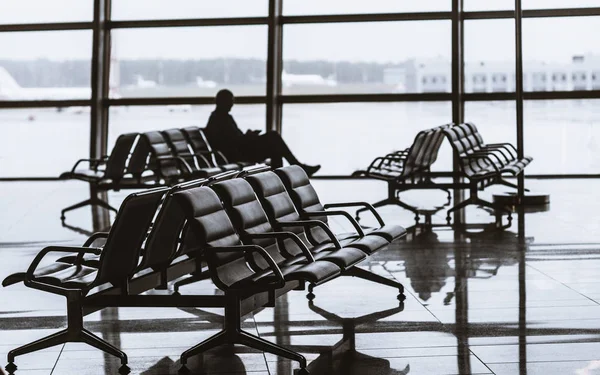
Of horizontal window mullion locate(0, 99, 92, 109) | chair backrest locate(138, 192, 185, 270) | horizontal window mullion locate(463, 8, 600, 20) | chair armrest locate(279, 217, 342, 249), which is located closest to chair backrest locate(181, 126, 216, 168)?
horizontal window mullion locate(0, 99, 92, 109)

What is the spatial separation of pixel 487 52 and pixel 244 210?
8242 mm

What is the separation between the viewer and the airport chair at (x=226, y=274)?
12.3 feet

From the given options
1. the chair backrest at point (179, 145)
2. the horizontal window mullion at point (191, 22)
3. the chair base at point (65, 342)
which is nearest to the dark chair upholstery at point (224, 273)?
the chair base at point (65, 342)

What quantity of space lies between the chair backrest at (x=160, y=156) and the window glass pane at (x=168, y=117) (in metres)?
2.95

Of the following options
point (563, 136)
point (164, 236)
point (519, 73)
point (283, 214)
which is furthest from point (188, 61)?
point (164, 236)

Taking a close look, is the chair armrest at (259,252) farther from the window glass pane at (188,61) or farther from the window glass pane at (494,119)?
the window glass pane at (494,119)

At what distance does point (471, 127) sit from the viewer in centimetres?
999

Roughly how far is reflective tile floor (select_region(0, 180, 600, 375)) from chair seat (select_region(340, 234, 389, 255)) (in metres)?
0.33

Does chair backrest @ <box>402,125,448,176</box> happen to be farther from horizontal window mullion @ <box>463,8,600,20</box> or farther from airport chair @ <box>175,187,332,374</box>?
airport chair @ <box>175,187,332,374</box>

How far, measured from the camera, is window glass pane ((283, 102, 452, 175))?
12047mm

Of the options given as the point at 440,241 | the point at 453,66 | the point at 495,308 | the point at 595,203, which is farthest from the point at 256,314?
the point at 453,66

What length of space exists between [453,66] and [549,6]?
1.37 m

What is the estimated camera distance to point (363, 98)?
11.9 metres

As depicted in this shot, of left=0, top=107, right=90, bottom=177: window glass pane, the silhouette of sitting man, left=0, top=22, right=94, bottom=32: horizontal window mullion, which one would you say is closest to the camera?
the silhouette of sitting man
